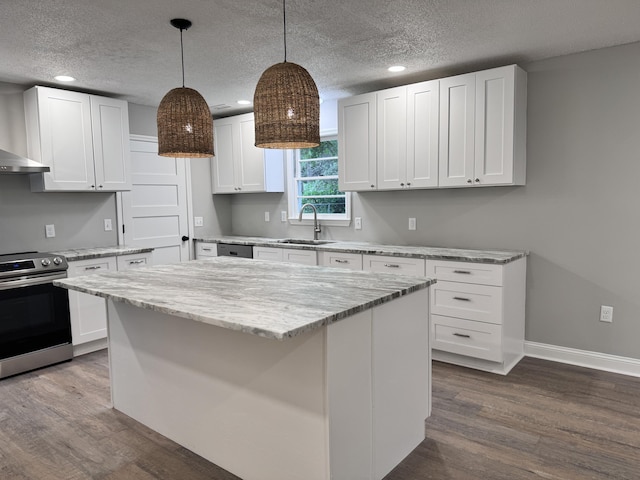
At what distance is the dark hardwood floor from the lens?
2221 mm

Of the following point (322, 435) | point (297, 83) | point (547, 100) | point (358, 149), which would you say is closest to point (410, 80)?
point (358, 149)

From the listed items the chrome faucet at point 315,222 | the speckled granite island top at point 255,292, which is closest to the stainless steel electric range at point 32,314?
the speckled granite island top at point 255,292

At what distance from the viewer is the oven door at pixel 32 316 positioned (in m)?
3.43

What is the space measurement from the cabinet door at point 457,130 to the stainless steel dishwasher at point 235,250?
2.24 meters

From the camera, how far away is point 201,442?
236 cm

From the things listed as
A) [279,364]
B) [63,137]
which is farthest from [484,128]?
[63,137]

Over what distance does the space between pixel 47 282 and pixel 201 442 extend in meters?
2.16

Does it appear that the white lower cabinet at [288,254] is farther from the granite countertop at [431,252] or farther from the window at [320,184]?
the window at [320,184]

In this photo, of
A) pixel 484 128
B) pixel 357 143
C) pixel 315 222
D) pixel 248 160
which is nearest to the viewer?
pixel 484 128

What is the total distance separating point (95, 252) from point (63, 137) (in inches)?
42.0

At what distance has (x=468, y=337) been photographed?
3.48 m

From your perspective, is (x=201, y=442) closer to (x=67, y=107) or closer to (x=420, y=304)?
(x=420, y=304)

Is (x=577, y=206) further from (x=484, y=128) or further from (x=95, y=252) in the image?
(x=95, y=252)

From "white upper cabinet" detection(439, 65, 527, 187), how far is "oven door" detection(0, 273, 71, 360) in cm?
340
